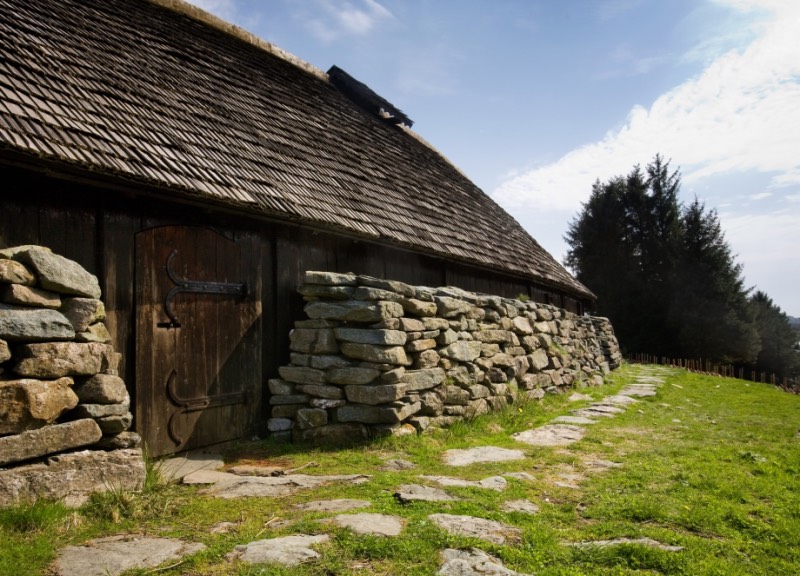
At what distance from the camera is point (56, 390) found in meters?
3.03

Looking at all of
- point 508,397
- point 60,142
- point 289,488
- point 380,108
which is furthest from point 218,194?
point 380,108

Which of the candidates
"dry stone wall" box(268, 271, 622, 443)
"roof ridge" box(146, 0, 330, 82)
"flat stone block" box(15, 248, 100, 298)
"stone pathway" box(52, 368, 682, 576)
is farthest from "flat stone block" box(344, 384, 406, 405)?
"roof ridge" box(146, 0, 330, 82)

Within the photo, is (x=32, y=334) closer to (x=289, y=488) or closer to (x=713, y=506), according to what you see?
(x=289, y=488)

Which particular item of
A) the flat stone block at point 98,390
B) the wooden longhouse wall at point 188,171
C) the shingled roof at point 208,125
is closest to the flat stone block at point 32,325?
the flat stone block at point 98,390

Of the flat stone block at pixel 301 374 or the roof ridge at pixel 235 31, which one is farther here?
the roof ridge at pixel 235 31

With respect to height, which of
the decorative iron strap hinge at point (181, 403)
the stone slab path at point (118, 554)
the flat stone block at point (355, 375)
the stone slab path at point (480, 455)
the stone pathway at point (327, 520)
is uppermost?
the flat stone block at point (355, 375)

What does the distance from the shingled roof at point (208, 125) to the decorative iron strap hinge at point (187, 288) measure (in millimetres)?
739

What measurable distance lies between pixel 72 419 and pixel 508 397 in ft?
17.4

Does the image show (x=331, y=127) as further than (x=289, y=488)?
Yes

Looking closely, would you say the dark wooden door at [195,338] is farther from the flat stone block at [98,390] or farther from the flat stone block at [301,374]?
the flat stone block at [98,390]

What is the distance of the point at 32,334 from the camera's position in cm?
297

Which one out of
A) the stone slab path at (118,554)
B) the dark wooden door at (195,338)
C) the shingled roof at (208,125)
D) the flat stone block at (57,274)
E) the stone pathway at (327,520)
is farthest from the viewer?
the dark wooden door at (195,338)

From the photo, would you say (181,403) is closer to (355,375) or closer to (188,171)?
(355,375)

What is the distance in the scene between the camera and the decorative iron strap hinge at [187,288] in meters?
4.57
